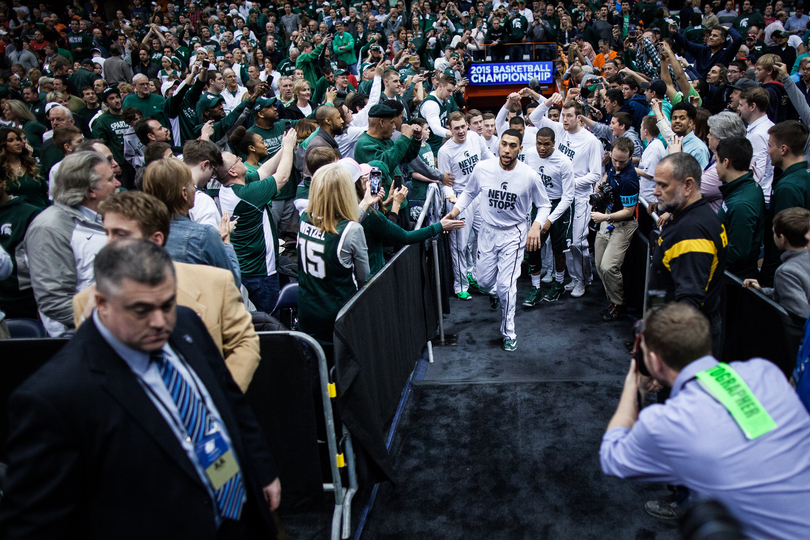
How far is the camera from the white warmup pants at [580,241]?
296 inches

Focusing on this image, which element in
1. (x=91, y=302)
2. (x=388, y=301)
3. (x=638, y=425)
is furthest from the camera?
(x=388, y=301)

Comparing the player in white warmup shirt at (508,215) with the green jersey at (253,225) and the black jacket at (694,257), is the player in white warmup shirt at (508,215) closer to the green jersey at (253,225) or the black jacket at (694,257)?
the green jersey at (253,225)

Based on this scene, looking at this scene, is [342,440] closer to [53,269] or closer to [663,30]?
[53,269]

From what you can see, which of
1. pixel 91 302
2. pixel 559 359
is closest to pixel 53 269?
pixel 91 302

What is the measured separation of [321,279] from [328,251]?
0.77 feet

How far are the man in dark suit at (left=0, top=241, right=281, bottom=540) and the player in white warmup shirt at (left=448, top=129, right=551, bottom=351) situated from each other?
4.44 metres

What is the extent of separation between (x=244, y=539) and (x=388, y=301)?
247 cm

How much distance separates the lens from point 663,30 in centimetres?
1384

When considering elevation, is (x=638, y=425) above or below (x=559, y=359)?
above

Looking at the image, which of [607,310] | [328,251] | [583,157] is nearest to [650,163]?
[583,157]

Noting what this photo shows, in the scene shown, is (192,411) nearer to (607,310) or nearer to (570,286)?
(607,310)

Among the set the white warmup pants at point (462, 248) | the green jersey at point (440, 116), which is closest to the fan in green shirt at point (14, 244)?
the white warmup pants at point (462, 248)

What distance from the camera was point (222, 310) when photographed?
2613 mm

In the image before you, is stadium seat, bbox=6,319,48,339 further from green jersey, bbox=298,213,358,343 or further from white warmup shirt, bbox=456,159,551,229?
white warmup shirt, bbox=456,159,551,229
